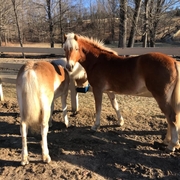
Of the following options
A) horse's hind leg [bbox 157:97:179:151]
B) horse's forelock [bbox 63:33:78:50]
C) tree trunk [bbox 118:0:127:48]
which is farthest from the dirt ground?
tree trunk [bbox 118:0:127:48]

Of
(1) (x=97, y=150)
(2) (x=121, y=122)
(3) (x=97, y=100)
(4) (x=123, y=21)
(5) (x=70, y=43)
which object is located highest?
(4) (x=123, y=21)

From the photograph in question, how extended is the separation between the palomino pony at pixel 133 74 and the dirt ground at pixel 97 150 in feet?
1.16

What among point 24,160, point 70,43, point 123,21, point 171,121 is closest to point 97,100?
point 70,43

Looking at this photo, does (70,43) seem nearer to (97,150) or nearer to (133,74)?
(133,74)

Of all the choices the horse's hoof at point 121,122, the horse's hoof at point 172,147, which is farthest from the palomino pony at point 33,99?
the horse's hoof at point 172,147

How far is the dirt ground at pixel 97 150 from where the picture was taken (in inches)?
112

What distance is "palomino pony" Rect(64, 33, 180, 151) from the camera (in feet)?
10.3

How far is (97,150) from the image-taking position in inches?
136

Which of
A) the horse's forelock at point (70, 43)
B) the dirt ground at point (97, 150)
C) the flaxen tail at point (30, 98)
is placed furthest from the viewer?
the horse's forelock at point (70, 43)

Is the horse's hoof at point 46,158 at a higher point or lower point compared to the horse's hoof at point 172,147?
lower

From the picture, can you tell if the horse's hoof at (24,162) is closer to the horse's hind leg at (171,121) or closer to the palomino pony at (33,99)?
the palomino pony at (33,99)

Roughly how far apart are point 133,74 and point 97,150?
140 centimetres

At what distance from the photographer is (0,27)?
23.3 m

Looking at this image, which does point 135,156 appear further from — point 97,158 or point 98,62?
point 98,62
